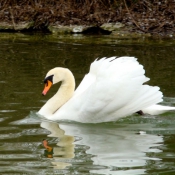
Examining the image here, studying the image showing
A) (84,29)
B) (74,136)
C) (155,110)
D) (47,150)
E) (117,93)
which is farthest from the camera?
(84,29)

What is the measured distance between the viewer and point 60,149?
6770mm

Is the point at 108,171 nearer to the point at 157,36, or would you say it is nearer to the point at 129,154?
the point at 129,154

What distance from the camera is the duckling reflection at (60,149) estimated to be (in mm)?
6168

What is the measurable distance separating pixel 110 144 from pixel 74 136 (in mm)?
588

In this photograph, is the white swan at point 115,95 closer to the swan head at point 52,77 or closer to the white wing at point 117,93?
the white wing at point 117,93

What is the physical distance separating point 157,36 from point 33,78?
7.68 meters

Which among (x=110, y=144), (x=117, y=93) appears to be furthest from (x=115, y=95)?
(x=110, y=144)

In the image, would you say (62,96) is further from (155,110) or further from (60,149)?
(60,149)

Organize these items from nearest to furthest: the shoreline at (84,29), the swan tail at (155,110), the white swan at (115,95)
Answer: the white swan at (115,95), the swan tail at (155,110), the shoreline at (84,29)

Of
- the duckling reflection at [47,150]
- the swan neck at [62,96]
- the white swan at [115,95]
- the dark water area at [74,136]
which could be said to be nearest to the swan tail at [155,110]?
the dark water area at [74,136]

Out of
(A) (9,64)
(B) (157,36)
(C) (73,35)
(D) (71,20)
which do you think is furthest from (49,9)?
(A) (9,64)

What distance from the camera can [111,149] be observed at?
671 centimetres

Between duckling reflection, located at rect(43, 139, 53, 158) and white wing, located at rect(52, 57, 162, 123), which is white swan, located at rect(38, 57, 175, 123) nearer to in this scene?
white wing, located at rect(52, 57, 162, 123)

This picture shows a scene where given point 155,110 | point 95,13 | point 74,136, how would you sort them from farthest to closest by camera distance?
1. point 95,13
2. point 155,110
3. point 74,136
